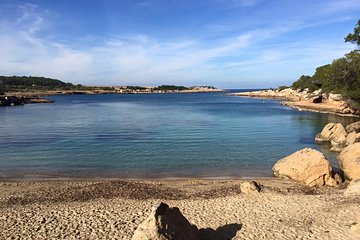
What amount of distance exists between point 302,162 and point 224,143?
13.9 metres

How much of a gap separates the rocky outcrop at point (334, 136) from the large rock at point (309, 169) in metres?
12.5

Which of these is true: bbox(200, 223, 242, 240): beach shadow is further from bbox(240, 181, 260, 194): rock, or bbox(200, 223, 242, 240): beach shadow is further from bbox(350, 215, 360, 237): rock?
bbox(240, 181, 260, 194): rock

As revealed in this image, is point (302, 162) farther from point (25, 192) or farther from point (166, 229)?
point (25, 192)

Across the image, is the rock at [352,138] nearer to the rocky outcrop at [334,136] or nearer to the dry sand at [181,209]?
the rocky outcrop at [334,136]

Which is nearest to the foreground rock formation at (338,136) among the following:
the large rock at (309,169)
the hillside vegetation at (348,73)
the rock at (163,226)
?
the large rock at (309,169)

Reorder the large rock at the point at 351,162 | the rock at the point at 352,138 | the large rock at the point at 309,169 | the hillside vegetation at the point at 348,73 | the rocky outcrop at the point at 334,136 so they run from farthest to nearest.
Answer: the hillside vegetation at the point at 348,73 < the rocky outcrop at the point at 334,136 < the rock at the point at 352,138 < the large rock at the point at 351,162 < the large rock at the point at 309,169

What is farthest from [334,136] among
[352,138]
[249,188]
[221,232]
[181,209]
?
[221,232]

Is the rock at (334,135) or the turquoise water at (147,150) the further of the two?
the rock at (334,135)

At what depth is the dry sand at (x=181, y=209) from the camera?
540 inches

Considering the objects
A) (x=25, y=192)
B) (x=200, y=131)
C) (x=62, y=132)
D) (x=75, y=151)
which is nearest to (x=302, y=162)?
(x=25, y=192)

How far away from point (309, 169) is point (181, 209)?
984cm

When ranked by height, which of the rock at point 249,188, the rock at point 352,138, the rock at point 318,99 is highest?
the rock at point 318,99

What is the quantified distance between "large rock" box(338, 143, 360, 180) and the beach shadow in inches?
463

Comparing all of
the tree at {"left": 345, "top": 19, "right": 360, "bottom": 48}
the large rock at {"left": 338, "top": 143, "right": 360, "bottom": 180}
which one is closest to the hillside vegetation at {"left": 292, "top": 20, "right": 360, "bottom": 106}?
the tree at {"left": 345, "top": 19, "right": 360, "bottom": 48}
